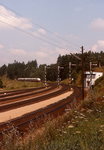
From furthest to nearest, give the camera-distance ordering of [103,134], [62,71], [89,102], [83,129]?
[62,71] → [89,102] → [83,129] → [103,134]

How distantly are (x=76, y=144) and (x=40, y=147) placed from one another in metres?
0.85

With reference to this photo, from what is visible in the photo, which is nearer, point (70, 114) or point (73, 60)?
point (70, 114)

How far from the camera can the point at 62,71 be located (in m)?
129

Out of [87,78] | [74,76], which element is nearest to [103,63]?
[74,76]

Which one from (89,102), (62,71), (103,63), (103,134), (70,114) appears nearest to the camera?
(103,134)

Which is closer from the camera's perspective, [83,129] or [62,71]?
[83,129]

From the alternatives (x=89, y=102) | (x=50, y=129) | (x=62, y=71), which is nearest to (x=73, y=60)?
(x=62, y=71)

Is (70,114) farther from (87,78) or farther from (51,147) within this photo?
(87,78)

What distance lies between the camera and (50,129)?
9055mm

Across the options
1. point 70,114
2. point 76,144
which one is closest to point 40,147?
point 76,144

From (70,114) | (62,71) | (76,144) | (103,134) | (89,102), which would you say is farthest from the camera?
(62,71)

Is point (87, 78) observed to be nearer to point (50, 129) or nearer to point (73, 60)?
point (73, 60)

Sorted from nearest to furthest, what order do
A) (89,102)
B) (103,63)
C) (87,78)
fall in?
1. (89,102)
2. (87,78)
3. (103,63)

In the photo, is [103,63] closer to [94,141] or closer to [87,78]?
[87,78]
